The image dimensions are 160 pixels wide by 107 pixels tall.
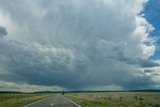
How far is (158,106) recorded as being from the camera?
2681 cm

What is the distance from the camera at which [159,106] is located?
26.8 meters

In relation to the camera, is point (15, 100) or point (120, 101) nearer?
point (120, 101)

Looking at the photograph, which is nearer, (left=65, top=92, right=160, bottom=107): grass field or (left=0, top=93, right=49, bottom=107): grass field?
(left=65, top=92, right=160, bottom=107): grass field

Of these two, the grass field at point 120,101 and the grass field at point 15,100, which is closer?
the grass field at point 120,101

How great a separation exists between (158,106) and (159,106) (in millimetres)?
98

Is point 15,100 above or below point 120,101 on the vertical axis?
above
